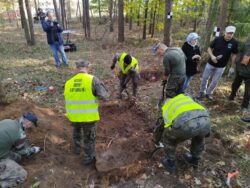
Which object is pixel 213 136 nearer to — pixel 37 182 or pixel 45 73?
pixel 37 182

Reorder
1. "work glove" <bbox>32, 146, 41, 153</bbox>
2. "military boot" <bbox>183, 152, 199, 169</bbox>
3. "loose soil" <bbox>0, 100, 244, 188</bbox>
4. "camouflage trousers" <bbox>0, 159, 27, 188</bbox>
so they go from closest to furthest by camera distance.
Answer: "camouflage trousers" <bbox>0, 159, 27, 188</bbox>
"loose soil" <bbox>0, 100, 244, 188</bbox>
"military boot" <bbox>183, 152, 199, 169</bbox>
"work glove" <bbox>32, 146, 41, 153</bbox>

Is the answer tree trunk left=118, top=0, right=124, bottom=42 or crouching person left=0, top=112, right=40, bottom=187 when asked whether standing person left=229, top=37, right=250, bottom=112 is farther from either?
tree trunk left=118, top=0, right=124, bottom=42

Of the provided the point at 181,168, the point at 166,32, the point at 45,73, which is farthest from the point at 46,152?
the point at 166,32

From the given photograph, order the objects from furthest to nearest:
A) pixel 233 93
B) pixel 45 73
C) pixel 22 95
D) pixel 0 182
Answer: pixel 45 73 < pixel 22 95 < pixel 233 93 < pixel 0 182

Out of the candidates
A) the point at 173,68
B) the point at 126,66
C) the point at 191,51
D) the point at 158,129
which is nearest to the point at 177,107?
the point at 158,129

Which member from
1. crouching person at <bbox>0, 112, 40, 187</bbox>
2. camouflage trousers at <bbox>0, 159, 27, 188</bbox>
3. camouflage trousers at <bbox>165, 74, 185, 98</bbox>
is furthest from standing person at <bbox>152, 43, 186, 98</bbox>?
camouflage trousers at <bbox>0, 159, 27, 188</bbox>

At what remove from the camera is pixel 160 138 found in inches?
158

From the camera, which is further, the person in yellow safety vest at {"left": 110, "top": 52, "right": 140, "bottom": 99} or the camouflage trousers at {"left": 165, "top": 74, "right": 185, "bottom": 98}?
the person in yellow safety vest at {"left": 110, "top": 52, "right": 140, "bottom": 99}

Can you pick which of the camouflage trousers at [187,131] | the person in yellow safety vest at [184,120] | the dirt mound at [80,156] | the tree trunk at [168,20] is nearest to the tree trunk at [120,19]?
the tree trunk at [168,20]

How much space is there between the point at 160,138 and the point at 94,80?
173 centimetres

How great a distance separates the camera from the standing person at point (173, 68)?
4.60 meters

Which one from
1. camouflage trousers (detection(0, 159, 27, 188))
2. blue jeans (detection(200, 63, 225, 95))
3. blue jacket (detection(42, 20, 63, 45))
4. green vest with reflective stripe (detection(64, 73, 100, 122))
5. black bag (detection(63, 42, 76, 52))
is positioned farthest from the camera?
black bag (detection(63, 42, 76, 52))

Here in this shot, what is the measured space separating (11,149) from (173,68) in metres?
3.59

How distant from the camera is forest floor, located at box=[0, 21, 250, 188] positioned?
11.4ft
